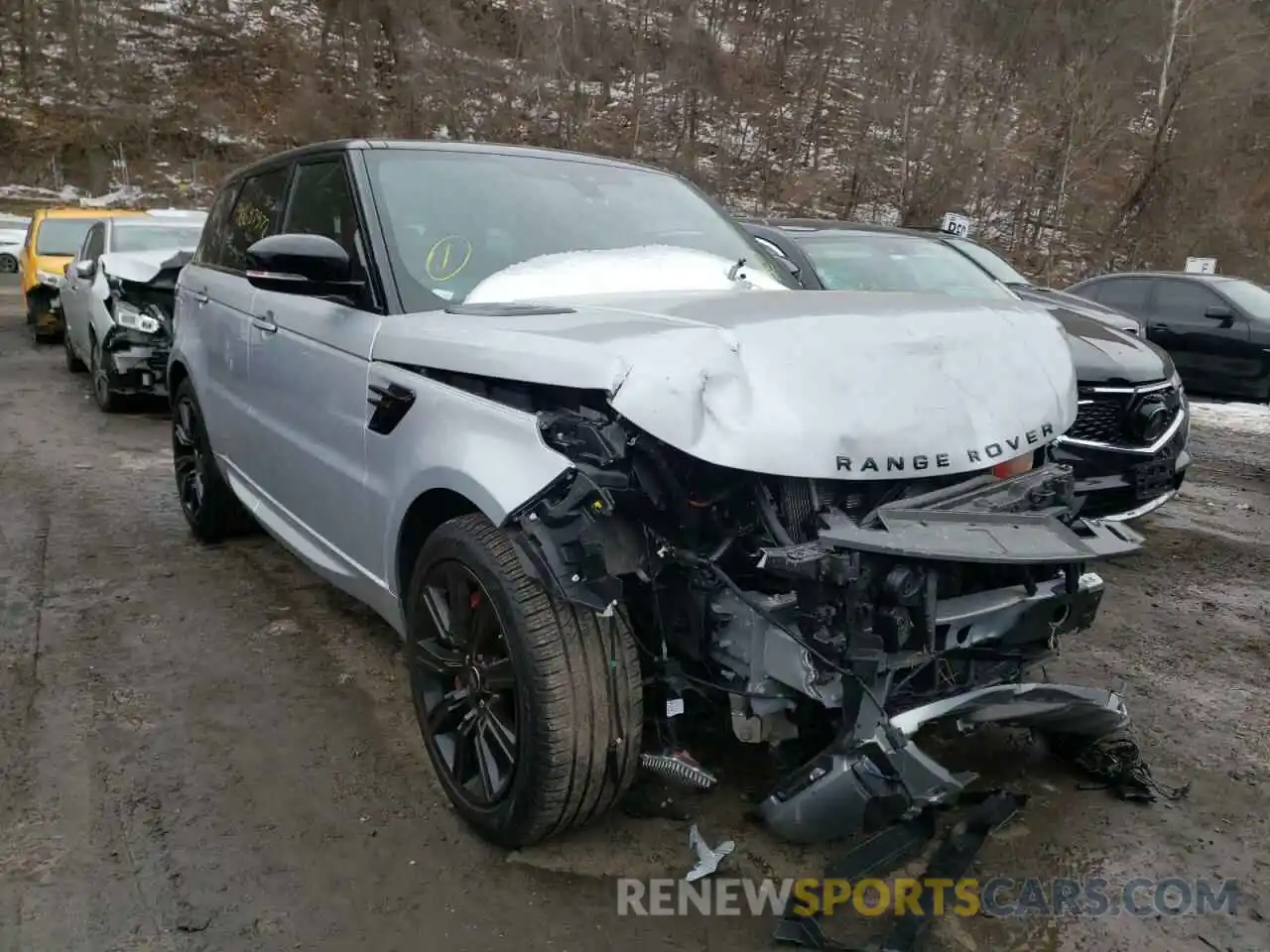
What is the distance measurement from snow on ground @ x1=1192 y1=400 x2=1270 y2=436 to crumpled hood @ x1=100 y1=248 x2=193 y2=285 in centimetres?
986

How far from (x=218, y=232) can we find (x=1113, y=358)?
4.77 m

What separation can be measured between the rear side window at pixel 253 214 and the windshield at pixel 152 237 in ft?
18.7

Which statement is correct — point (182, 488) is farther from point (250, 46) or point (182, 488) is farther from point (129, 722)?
point (250, 46)

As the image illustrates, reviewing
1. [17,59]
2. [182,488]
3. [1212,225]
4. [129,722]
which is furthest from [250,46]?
[129,722]

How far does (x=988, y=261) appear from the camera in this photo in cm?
821

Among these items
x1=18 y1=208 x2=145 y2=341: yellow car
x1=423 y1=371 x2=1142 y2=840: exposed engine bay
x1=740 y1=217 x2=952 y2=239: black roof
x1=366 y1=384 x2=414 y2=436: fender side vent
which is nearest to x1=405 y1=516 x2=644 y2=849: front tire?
x1=423 y1=371 x2=1142 y2=840: exposed engine bay

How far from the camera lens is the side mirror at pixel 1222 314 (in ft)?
33.5

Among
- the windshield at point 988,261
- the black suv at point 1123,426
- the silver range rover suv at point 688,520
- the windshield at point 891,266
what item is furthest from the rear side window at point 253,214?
the windshield at point 988,261

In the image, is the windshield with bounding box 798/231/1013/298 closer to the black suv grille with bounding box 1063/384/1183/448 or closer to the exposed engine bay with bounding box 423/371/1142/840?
the black suv grille with bounding box 1063/384/1183/448

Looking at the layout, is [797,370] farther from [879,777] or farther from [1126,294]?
[1126,294]

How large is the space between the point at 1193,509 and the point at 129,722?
254 inches

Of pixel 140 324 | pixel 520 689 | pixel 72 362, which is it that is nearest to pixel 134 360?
pixel 140 324

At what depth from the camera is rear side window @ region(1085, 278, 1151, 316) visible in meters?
11.2

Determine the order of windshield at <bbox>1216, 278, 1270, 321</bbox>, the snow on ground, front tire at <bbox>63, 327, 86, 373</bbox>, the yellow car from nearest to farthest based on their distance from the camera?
the snow on ground
windshield at <bbox>1216, 278, 1270, 321</bbox>
front tire at <bbox>63, 327, 86, 373</bbox>
the yellow car
